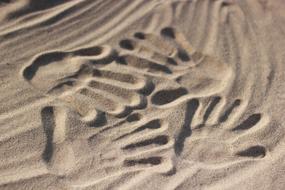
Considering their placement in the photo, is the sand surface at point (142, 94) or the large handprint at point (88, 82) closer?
the sand surface at point (142, 94)

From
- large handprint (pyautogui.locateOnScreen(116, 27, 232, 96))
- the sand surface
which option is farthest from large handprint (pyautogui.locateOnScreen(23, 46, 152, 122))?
large handprint (pyautogui.locateOnScreen(116, 27, 232, 96))

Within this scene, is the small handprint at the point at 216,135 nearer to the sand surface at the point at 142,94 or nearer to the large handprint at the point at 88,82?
the sand surface at the point at 142,94

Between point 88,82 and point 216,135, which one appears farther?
point 88,82

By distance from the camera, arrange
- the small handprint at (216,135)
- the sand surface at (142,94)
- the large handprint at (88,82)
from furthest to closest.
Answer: the large handprint at (88,82) → the small handprint at (216,135) → the sand surface at (142,94)

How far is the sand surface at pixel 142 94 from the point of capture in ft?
9.85

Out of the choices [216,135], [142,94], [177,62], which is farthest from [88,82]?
[216,135]

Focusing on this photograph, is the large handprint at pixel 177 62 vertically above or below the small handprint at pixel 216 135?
above

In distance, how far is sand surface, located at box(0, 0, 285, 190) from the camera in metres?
3.00

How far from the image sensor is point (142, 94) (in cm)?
343

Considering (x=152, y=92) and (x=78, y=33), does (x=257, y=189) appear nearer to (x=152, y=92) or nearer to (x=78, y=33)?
(x=152, y=92)

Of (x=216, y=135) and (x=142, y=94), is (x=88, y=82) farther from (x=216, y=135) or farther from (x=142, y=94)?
(x=216, y=135)

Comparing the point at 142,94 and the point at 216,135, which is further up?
the point at 142,94

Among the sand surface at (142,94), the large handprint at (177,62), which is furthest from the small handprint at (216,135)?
the large handprint at (177,62)

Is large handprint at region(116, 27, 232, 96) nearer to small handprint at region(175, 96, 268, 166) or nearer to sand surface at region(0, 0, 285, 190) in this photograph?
sand surface at region(0, 0, 285, 190)
